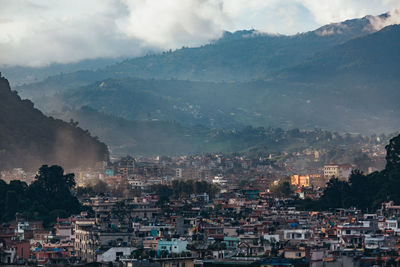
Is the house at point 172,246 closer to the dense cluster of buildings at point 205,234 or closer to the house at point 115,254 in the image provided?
the dense cluster of buildings at point 205,234

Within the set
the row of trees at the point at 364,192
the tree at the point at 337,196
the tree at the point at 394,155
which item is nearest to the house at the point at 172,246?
the row of trees at the point at 364,192

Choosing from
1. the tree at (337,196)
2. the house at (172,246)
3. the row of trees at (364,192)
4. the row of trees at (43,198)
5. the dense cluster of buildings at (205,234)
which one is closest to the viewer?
Answer: the dense cluster of buildings at (205,234)

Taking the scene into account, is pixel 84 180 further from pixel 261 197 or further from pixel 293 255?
pixel 293 255

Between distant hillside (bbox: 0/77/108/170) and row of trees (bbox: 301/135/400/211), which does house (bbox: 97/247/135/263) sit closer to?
row of trees (bbox: 301/135/400/211)

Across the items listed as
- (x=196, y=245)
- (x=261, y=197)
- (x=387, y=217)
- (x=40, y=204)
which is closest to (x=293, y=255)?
(x=196, y=245)

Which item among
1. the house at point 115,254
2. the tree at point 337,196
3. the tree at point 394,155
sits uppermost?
the tree at point 394,155

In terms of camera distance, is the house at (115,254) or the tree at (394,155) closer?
the house at (115,254)

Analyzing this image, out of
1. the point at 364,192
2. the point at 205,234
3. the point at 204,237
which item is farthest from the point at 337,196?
the point at 204,237
